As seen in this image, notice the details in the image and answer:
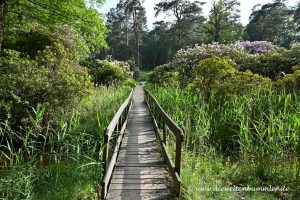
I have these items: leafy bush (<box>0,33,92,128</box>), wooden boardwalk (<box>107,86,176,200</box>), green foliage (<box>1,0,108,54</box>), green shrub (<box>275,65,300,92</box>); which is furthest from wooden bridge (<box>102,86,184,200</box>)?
green foliage (<box>1,0,108,54</box>)

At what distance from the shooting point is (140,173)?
396cm

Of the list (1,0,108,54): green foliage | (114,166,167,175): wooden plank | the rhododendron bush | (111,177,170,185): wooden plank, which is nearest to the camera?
(111,177,170,185): wooden plank

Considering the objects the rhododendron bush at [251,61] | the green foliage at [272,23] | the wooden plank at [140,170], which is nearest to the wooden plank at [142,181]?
the wooden plank at [140,170]

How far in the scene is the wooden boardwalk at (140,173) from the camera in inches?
130

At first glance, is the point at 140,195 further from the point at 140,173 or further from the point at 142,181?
the point at 140,173

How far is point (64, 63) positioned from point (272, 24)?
3782cm

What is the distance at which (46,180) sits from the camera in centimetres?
406

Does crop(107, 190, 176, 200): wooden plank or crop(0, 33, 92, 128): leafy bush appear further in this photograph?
crop(0, 33, 92, 128): leafy bush

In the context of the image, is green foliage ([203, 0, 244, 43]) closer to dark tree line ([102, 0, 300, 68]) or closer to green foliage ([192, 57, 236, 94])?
dark tree line ([102, 0, 300, 68])

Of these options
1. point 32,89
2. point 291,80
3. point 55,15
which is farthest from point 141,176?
point 55,15

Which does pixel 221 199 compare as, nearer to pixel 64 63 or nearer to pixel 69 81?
pixel 69 81

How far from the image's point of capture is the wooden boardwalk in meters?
3.30

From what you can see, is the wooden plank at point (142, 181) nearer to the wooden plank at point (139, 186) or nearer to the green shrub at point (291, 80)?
the wooden plank at point (139, 186)

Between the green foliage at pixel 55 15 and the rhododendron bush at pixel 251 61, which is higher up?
the green foliage at pixel 55 15
